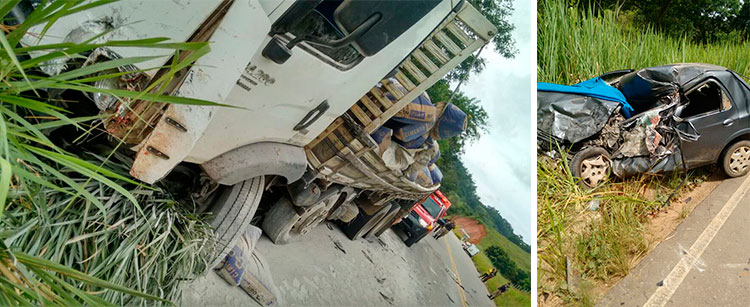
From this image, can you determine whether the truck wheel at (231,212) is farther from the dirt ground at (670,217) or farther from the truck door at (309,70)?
the dirt ground at (670,217)

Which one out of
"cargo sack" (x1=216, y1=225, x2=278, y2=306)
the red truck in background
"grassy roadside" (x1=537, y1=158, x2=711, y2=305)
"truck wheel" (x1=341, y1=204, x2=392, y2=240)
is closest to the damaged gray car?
"grassy roadside" (x1=537, y1=158, x2=711, y2=305)

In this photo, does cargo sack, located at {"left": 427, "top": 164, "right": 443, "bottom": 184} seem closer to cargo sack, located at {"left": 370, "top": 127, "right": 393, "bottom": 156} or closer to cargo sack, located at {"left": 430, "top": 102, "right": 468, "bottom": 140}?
cargo sack, located at {"left": 430, "top": 102, "right": 468, "bottom": 140}

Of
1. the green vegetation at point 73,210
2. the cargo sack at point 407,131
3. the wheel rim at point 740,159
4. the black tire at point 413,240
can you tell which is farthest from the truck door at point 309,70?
the black tire at point 413,240

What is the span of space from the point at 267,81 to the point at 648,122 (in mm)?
4155

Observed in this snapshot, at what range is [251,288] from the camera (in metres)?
3.34

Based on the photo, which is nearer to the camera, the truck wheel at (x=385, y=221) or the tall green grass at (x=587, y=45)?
the tall green grass at (x=587, y=45)

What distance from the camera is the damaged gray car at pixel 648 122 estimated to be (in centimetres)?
466

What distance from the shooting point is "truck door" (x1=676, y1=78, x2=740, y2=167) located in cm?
540

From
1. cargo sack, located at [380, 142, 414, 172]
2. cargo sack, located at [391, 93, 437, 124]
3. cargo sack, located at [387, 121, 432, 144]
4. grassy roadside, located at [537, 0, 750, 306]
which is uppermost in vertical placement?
grassy roadside, located at [537, 0, 750, 306]

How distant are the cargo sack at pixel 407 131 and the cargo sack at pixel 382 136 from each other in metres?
0.13

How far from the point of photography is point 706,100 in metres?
5.95

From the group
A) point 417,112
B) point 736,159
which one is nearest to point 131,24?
point 417,112

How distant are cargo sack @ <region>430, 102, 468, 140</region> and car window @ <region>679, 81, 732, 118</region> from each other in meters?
3.06

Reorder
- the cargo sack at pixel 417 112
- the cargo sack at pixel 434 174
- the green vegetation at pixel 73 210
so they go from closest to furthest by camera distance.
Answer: the green vegetation at pixel 73 210 → the cargo sack at pixel 417 112 → the cargo sack at pixel 434 174
